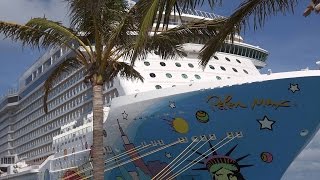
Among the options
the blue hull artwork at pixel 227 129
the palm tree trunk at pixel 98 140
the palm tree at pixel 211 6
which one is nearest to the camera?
the palm tree at pixel 211 6

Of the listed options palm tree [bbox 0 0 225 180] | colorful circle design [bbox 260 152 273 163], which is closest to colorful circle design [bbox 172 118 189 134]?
colorful circle design [bbox 260 152 273 163]

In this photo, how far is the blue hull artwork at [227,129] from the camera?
48.3ft

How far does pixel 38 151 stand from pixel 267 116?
27812 millimetres

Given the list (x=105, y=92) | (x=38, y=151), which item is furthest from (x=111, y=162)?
(x=38, y=151)

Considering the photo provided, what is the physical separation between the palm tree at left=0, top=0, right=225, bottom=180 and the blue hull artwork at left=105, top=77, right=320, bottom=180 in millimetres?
3470

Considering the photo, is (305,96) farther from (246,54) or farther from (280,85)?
(246,54)

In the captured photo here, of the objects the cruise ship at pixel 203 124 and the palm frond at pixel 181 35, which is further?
the cruise ship at pixel 203 124

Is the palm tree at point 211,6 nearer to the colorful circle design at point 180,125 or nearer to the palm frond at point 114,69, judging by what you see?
the palm frond at point 114,69

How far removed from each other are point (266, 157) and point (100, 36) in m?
6.67

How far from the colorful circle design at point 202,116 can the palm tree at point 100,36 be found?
3553 millimetres

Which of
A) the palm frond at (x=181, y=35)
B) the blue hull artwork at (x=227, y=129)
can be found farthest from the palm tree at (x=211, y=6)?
the blue hull artwork at (x=227, y=129)

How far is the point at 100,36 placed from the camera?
11586 mm

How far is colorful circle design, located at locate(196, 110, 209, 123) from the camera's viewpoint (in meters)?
15.9

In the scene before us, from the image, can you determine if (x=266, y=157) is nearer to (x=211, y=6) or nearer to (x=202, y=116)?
(x=202, y=116)
